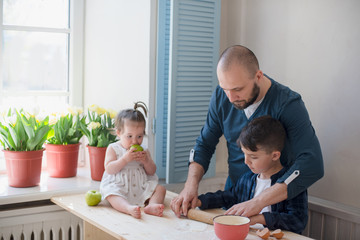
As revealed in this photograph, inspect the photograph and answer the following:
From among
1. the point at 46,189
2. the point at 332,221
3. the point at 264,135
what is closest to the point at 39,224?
the point at 46,189

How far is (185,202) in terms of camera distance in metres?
2.12

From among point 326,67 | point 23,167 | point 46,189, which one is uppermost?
point 326,67

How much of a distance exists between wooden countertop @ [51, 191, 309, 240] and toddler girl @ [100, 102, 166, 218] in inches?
2.9

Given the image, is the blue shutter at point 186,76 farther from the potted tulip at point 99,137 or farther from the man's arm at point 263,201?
the man's arm at point 263,201

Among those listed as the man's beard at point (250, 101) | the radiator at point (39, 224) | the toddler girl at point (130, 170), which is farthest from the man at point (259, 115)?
the radiator at point (39, 224)

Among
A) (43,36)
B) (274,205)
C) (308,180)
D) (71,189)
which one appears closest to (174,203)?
(274,205)

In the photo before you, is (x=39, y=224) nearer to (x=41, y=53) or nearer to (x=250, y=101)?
(x=41, y=53)

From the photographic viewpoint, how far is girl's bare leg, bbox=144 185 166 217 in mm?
2135

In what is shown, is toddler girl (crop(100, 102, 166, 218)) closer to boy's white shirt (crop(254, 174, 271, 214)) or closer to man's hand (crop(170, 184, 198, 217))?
man's hand (crop(170, 184, 198, 217))

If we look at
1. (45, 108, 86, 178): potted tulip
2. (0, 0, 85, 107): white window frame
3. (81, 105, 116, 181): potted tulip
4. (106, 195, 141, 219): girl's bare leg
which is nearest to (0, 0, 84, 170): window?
(0, 0, 85, 107): white window frame

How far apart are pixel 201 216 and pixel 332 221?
82 cm

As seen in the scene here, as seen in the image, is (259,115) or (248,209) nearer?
(248,209)

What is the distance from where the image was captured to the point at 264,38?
2.87 metres

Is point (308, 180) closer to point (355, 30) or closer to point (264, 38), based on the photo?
point (355, 30)
